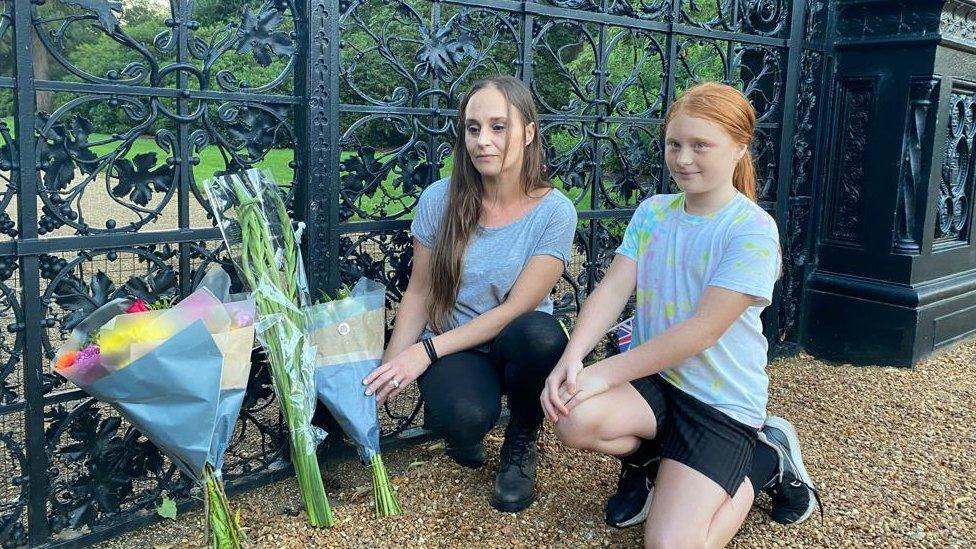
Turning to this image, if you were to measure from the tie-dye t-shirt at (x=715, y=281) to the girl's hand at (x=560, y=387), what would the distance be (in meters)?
0.29

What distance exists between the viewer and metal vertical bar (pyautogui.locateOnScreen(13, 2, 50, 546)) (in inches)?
86.1

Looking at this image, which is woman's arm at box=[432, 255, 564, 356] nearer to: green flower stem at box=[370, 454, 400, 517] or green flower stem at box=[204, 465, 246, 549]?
green flower stem at box=[370, 454, 400, 517]

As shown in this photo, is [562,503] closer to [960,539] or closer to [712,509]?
[712,509]

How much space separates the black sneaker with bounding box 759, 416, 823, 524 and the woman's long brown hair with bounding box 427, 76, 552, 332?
1.08 meters

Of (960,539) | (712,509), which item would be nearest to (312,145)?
(712,509)

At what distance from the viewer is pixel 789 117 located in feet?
14.2

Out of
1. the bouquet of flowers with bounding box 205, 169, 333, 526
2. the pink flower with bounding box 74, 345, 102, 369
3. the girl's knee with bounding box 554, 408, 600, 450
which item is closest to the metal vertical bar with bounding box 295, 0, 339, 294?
the bouquet of flowers with bounding box 205, 169, 333, 526

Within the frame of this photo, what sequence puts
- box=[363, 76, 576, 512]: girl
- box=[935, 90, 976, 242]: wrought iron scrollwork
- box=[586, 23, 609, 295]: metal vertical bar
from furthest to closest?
box=[935, 90, 976, 242]: wrought iron scrollwork, box=[586, 23, 609, 295]: metal vertical bar, box=[363, 76, 576, 512]: girl

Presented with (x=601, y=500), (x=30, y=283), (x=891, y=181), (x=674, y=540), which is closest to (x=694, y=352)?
(x=674, y=540)

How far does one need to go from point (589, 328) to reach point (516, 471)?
1.86 feet

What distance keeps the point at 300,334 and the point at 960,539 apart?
214 cm

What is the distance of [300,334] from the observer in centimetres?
243

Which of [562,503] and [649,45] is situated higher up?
[649,45]

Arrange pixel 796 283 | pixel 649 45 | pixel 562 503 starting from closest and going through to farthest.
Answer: pixel 562 503 → pixel 649 45 → pixel 796 283
